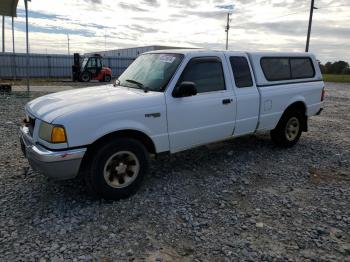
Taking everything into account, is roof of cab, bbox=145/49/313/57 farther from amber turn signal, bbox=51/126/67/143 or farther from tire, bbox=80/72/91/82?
tire, bbox=80/72/91/82

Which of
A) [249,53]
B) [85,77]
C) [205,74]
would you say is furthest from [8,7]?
[205,74]

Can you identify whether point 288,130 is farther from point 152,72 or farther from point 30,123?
point 30,123

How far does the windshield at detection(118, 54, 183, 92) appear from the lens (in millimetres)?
4703

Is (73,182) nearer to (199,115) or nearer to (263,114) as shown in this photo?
(199,115)

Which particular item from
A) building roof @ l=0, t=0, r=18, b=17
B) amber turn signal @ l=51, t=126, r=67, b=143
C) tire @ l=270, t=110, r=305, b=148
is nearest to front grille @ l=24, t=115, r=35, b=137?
amber turn signal @ l=51, t=126, r=67, b=143

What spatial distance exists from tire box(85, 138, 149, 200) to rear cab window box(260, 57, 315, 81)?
3035 mm

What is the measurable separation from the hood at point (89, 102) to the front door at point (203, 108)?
0.43m

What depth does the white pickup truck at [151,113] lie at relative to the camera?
3836 millimetres

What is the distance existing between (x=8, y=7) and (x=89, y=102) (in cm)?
1314

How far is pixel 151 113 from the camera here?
4336mm

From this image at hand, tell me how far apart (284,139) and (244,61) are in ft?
6.38

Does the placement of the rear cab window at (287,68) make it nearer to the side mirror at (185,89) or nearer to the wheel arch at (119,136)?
the side mirror at (185,89)

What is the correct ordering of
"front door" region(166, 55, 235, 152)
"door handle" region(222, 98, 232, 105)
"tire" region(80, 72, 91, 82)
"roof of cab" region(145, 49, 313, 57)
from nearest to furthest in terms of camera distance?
"front door" region(166, 55, 235, 152) → "roof of cab" region(145, 49, 313, 57) → "door handle" region(222, 98, 232, 105) → "tire" region(80, 72, 91, 82)

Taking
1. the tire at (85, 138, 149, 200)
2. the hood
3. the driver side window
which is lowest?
the tire at (85, 138, 149, 200)
